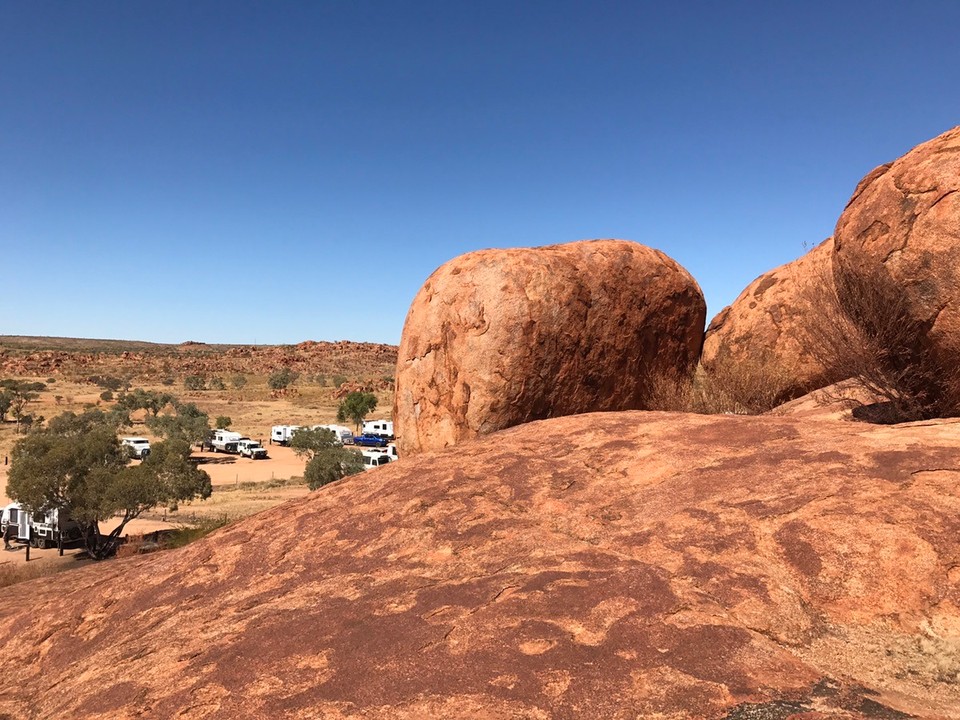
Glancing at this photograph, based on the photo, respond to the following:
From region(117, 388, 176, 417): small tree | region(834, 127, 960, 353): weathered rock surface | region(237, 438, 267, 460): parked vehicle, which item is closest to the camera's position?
region(834, 127, 960, 353): weathered rock surface

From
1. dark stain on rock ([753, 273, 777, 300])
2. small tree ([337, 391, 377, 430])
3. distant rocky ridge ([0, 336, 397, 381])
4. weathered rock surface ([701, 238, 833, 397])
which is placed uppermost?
distant rocky ridge ([0, 336, 397, 381])

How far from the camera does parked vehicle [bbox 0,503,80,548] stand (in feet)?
80.6

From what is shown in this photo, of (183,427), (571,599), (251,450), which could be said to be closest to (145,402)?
(183,427)

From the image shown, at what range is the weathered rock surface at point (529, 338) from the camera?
966 cm

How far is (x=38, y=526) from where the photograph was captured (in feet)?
83.1

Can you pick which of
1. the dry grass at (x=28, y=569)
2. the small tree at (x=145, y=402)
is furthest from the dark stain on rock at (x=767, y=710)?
the small tree at (x=145, y=402)

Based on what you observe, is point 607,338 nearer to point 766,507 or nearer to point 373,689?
point 766,507

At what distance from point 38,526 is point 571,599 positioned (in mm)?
28588

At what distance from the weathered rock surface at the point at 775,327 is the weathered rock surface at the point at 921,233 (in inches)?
118

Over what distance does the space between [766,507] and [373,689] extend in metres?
3.31

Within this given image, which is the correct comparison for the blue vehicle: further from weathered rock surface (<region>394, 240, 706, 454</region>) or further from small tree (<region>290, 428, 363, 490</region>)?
weathered rock surface (<region>394, 240, 706, 454</region>)

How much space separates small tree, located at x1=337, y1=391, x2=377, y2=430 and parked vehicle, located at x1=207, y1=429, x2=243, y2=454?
12759 millimetres

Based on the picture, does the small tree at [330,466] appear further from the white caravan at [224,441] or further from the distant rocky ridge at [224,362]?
the distant rocky ridge at [224,362]

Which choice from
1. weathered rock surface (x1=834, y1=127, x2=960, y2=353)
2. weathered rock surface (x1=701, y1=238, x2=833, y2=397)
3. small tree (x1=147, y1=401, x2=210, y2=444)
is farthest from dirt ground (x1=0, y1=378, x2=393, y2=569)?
weathered rock surface (x1=834, y1=127, x2=960, y2=353)
